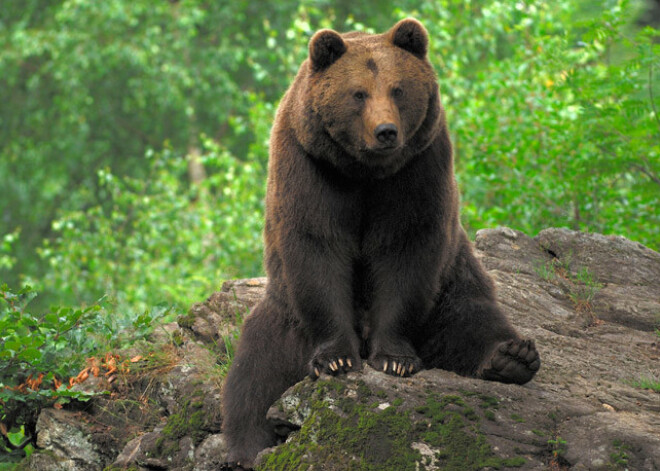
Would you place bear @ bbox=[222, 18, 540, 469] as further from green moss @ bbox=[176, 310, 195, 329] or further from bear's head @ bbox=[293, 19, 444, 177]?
green moss @ bbox=[176, 310, 195, 329]

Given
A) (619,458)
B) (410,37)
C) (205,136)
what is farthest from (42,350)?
(205,136)

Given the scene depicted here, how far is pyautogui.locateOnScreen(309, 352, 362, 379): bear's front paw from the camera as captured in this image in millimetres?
4145

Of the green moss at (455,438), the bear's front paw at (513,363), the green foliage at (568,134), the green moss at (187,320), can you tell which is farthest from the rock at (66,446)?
the green foliage at (568,134)

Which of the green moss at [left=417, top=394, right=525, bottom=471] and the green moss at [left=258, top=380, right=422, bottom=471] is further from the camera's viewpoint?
the green moss at [left=258, top=380, right=422, bottom=471]

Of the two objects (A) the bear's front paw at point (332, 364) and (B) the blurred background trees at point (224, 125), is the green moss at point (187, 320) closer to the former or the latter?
(B) the blurred background trees at point (224, 125)

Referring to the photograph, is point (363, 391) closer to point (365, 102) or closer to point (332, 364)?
point (332, 364)

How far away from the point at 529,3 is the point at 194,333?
6520mm

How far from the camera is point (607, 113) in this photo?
6.82 metres

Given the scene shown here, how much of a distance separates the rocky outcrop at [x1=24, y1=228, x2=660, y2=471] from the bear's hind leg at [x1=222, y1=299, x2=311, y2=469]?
0.64 ft

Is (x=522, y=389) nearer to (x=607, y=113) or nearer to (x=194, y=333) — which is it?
(x=194, y=333)

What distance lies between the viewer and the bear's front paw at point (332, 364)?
13.6 ft

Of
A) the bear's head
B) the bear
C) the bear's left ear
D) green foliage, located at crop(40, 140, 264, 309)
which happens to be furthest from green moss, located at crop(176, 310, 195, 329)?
green foliage, located at crop(40, 140, 264, 309)

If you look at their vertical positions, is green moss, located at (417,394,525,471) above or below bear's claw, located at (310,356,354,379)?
below

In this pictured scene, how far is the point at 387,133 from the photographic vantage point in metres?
4.01
